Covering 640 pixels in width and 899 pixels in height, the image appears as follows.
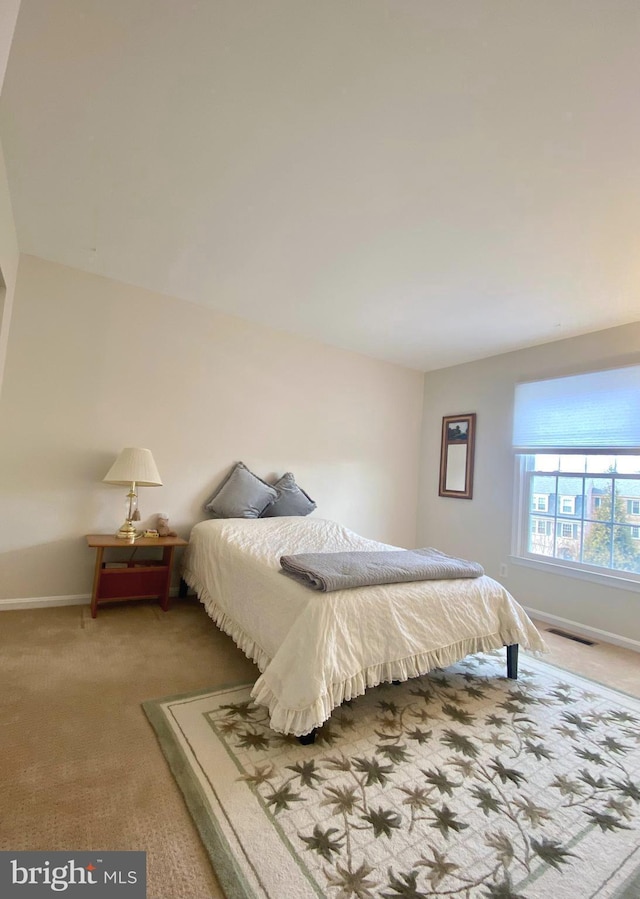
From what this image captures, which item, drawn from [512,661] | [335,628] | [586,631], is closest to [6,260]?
[335,628]

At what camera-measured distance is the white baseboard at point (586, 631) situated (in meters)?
2.99

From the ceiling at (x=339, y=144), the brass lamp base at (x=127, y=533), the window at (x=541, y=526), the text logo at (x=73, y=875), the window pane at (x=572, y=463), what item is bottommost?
the text logo at (x=73, y=875)

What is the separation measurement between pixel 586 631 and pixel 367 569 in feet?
7.67

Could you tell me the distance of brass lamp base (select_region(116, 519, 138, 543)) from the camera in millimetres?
2979

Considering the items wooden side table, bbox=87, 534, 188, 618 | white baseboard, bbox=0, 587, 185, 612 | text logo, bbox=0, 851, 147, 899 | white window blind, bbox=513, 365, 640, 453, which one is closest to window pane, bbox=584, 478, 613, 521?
white window blind, bbox=513, 365, 640, 453

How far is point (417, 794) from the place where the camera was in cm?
143

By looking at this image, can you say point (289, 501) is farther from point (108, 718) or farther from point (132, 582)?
point (108, 718)

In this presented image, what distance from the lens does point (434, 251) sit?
7.94 feet

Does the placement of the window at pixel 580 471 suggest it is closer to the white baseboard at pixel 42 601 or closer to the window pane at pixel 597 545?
the window pane at pixel 597 545

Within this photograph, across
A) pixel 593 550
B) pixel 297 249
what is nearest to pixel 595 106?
pixel 297 249

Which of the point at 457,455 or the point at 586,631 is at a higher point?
the point at 457,455

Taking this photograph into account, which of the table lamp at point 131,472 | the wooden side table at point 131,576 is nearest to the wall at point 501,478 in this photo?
the wooden side table at point 131,576

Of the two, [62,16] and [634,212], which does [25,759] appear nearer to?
[62,16]

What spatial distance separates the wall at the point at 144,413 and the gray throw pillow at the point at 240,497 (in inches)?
4.5
